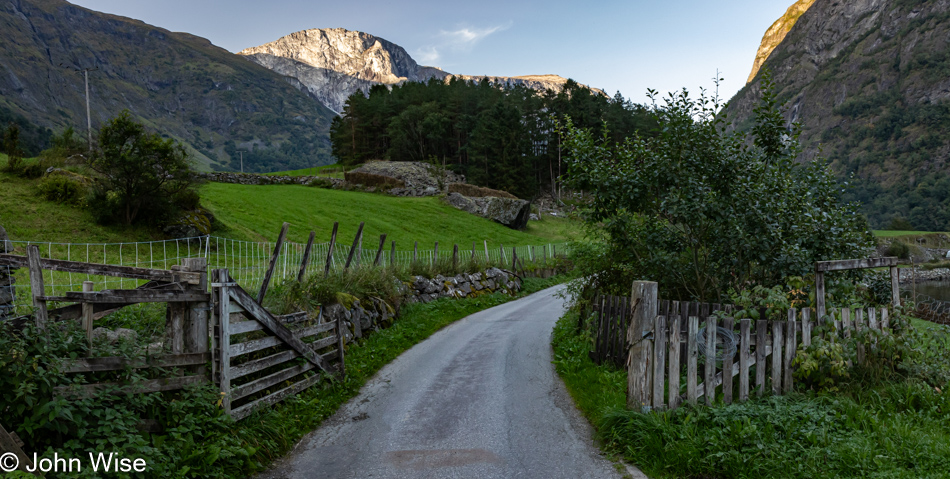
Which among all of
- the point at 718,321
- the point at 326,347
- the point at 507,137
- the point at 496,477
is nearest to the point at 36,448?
the point at 496,477

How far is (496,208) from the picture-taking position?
49.8 meters

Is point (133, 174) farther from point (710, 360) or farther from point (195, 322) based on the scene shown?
point (710, 360)

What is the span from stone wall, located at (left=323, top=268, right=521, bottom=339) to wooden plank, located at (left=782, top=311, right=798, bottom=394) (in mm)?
6794

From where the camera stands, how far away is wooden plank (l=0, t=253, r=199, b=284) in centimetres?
468

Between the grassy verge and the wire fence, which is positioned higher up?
the wire fence

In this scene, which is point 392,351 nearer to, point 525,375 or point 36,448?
point 525,375

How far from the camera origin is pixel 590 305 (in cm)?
1088

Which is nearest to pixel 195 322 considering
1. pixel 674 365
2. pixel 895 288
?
pixel 674 365

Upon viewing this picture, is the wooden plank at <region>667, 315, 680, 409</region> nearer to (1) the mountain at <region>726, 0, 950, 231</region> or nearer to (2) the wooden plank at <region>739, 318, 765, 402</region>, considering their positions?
(2) the wooden plank at <region>739, 318, 765, 402</region>

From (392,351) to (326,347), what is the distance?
8.25 ft

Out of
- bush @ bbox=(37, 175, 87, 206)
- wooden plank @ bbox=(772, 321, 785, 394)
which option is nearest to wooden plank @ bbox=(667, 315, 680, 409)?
wooden plank @ bbox=(772, 321, 785, 394)

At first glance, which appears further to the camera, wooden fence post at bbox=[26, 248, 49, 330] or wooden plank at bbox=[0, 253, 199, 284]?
wooden plank at bbox=[0, 253, 199, 284]

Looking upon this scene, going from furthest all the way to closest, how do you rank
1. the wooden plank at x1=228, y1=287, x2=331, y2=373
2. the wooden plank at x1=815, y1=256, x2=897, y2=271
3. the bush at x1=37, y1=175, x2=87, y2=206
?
the bush at x1=37, y1=175, x2=87, y2=206 < the wooden plank at x1=815, y1=256, x2=897, y2=271 < the wooden plank at x1=228, y1=287, x2=331, y2=373

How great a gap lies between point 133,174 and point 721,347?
814 inches
